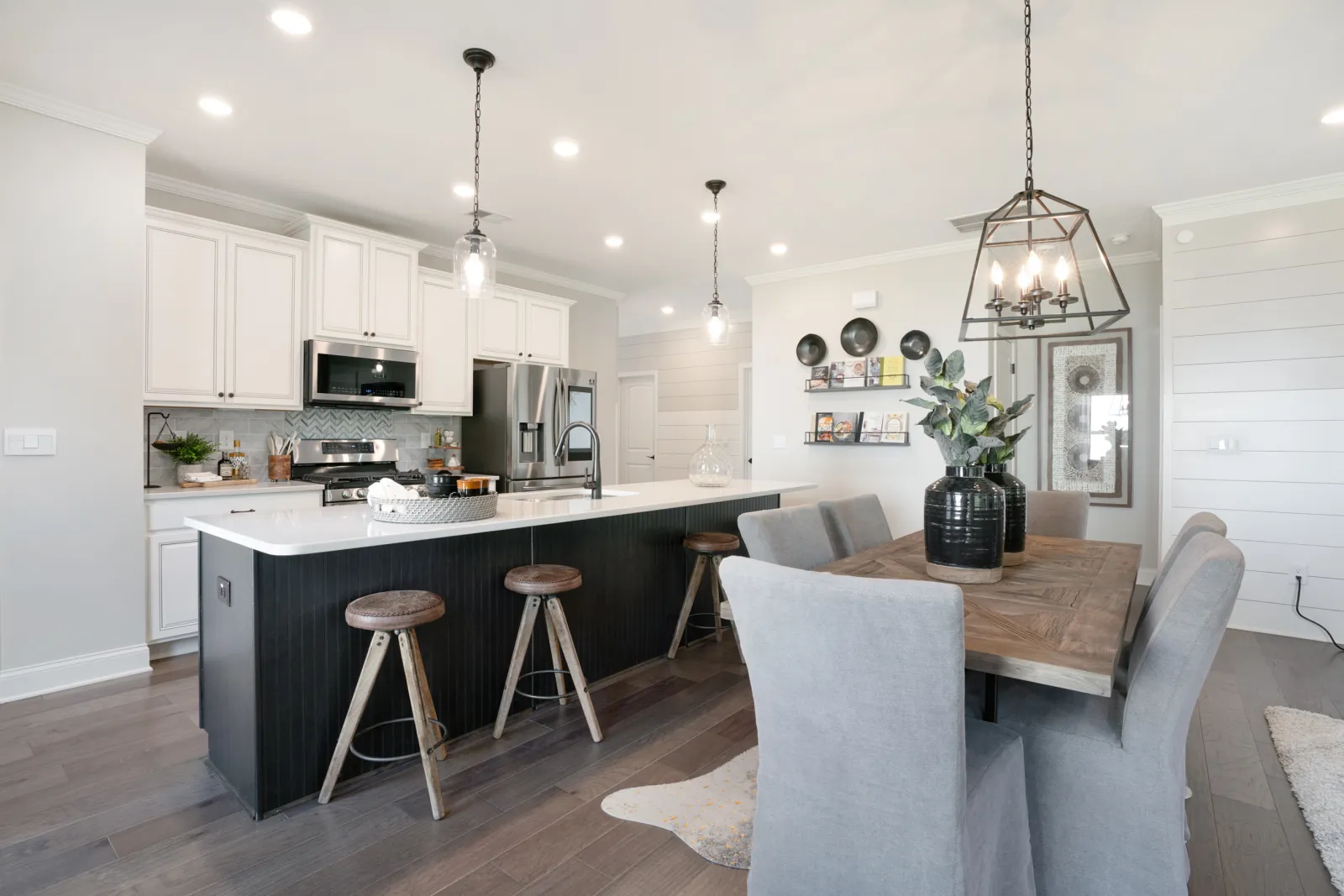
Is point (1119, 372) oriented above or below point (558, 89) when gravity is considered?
below

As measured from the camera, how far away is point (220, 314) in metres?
3.64

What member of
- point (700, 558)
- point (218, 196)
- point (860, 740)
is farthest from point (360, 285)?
point (860, 740)

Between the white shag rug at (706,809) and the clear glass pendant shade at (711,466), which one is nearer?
the white shag rug at (706,809)

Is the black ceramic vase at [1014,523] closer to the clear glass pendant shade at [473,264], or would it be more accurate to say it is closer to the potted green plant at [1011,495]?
the potted green plant at [1011,495]

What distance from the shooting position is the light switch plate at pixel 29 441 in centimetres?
280

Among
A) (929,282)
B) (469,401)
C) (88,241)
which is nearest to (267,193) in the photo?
(88,241)

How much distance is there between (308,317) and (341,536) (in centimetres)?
257

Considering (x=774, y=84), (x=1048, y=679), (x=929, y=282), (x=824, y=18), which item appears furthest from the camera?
(x=929, y=282)

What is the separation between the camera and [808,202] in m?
4.00

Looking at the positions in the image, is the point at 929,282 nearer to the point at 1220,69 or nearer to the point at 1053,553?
the point at 1220,69

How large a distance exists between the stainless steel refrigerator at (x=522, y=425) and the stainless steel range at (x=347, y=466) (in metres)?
0.58

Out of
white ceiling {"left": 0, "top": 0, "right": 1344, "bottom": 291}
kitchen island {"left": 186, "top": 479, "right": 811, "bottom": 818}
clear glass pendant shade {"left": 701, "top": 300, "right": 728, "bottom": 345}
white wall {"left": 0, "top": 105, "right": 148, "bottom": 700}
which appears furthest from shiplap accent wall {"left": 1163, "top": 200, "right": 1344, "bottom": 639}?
white wall {"left": 0, "top": 105, "right": 148, "bottom": 700}

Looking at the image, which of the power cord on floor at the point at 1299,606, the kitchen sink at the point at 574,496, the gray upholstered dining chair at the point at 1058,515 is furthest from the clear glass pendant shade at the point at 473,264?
the power cord on floor at the point at 1299,606

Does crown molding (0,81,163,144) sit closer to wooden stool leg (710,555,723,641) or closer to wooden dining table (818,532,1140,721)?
wooden stool leg (710,555,723,641)
